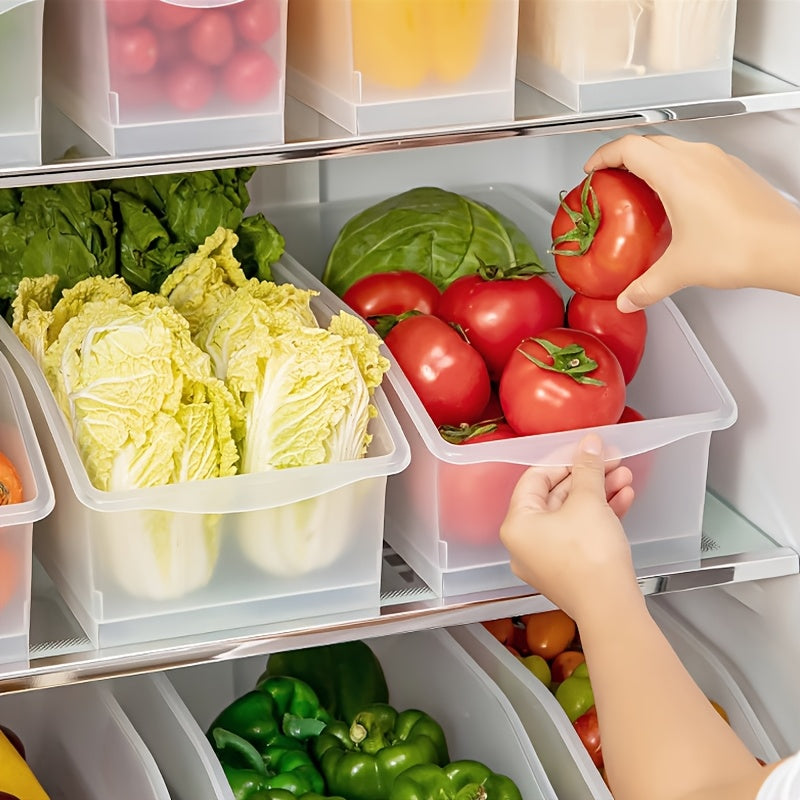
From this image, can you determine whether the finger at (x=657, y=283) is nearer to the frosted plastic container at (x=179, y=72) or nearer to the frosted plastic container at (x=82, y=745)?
the frosted plastic container at (x=179, y=72)

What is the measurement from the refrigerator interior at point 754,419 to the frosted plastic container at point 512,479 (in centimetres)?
6

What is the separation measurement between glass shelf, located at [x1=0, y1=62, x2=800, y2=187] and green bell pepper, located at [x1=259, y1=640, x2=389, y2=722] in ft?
2.53

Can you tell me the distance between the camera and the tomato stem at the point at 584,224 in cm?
141

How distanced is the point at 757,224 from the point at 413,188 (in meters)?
0.72

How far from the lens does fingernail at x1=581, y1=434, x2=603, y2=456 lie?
4.53ft

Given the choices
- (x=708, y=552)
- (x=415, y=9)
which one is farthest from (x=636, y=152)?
(x=708, y=552)

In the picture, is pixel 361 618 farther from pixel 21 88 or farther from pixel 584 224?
pixel 21 88

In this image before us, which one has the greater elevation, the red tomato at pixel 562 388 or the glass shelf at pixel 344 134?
the glass shelf at pixel 344 134

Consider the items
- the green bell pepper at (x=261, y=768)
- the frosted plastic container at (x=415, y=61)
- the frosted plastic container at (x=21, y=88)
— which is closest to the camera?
the frosted plastic container at (x=21, y=88)

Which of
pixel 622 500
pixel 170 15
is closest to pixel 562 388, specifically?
pixel 622 500

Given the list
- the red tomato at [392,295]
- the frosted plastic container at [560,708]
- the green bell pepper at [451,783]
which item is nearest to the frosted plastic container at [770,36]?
the red tomato at [392,295]

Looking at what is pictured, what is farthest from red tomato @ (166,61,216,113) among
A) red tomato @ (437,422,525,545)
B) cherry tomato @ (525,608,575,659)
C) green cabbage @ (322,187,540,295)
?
cherry tomato @ (525,608,575,659)

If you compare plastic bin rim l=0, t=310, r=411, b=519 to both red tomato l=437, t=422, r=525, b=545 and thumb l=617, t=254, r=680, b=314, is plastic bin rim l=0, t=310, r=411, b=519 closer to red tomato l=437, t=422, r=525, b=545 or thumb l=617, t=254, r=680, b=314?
red tomato l=437, t=422, r=525, b=545

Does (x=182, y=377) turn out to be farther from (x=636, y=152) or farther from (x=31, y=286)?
(x=636, y=152)
